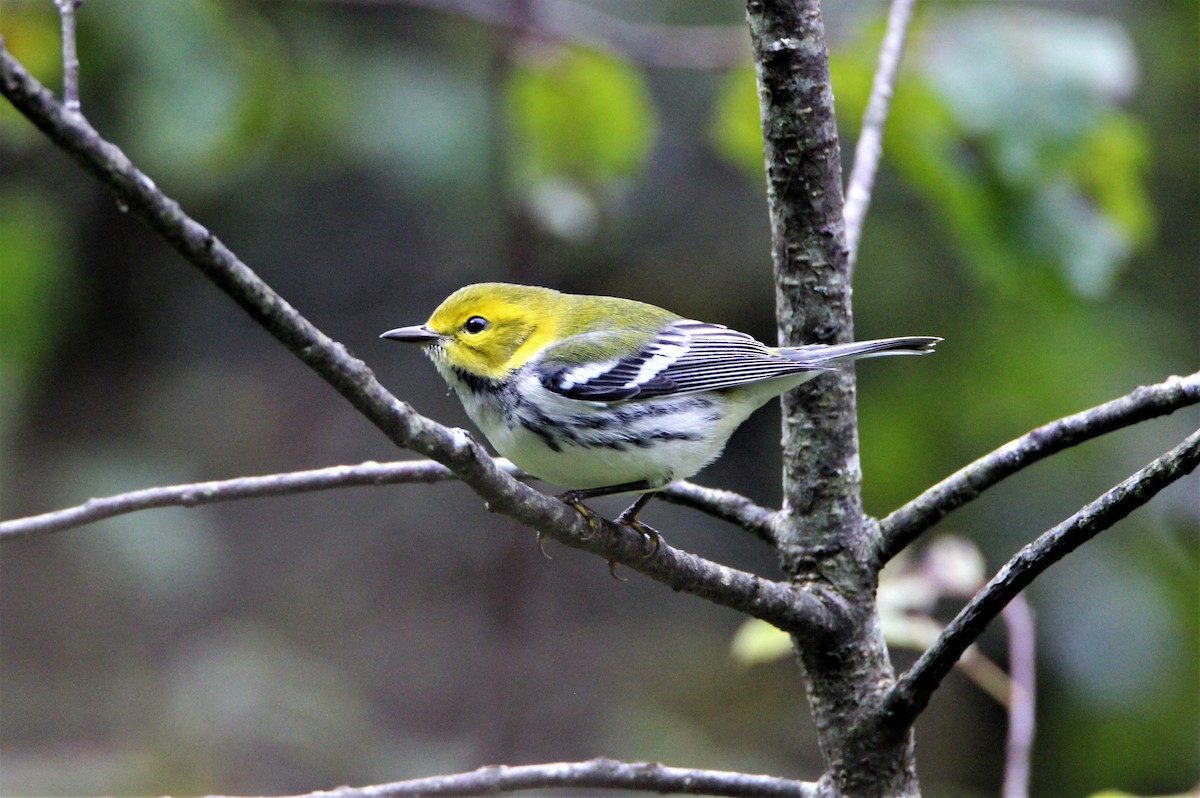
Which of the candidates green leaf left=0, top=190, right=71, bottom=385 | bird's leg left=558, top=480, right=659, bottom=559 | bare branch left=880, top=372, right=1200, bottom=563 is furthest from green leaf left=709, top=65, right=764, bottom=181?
green leaf left=0, top=190, right=71, bottom=385

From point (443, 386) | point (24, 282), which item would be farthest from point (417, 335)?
point (443, 386)

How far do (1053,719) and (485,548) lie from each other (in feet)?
10.1

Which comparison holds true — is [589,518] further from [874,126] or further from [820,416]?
[874,126]

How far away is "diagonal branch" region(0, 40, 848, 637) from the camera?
955 mm

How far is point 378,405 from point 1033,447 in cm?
90

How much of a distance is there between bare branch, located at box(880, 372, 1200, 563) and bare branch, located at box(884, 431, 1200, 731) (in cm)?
11

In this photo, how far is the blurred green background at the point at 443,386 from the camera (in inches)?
127

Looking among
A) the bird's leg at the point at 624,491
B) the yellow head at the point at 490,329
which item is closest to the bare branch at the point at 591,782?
the bird's leg at the point at 624,491

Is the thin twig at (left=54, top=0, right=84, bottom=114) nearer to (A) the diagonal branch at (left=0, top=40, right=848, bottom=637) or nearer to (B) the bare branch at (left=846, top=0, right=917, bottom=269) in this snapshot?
(A) the diagonal branch at (left=0, top=40, right=848, bottom=637)

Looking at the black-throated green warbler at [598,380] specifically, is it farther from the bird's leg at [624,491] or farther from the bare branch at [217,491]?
the bare branch at [217,491]

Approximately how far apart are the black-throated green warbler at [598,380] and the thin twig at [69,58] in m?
1.12

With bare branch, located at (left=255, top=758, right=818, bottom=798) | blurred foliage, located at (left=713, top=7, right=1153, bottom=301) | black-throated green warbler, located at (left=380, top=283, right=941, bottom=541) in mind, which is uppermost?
blurred foliage, located at (left=713, top=7, right=1153, bottom=301)

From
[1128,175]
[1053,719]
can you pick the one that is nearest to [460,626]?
[1053,719]

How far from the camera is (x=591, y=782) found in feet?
5.20
